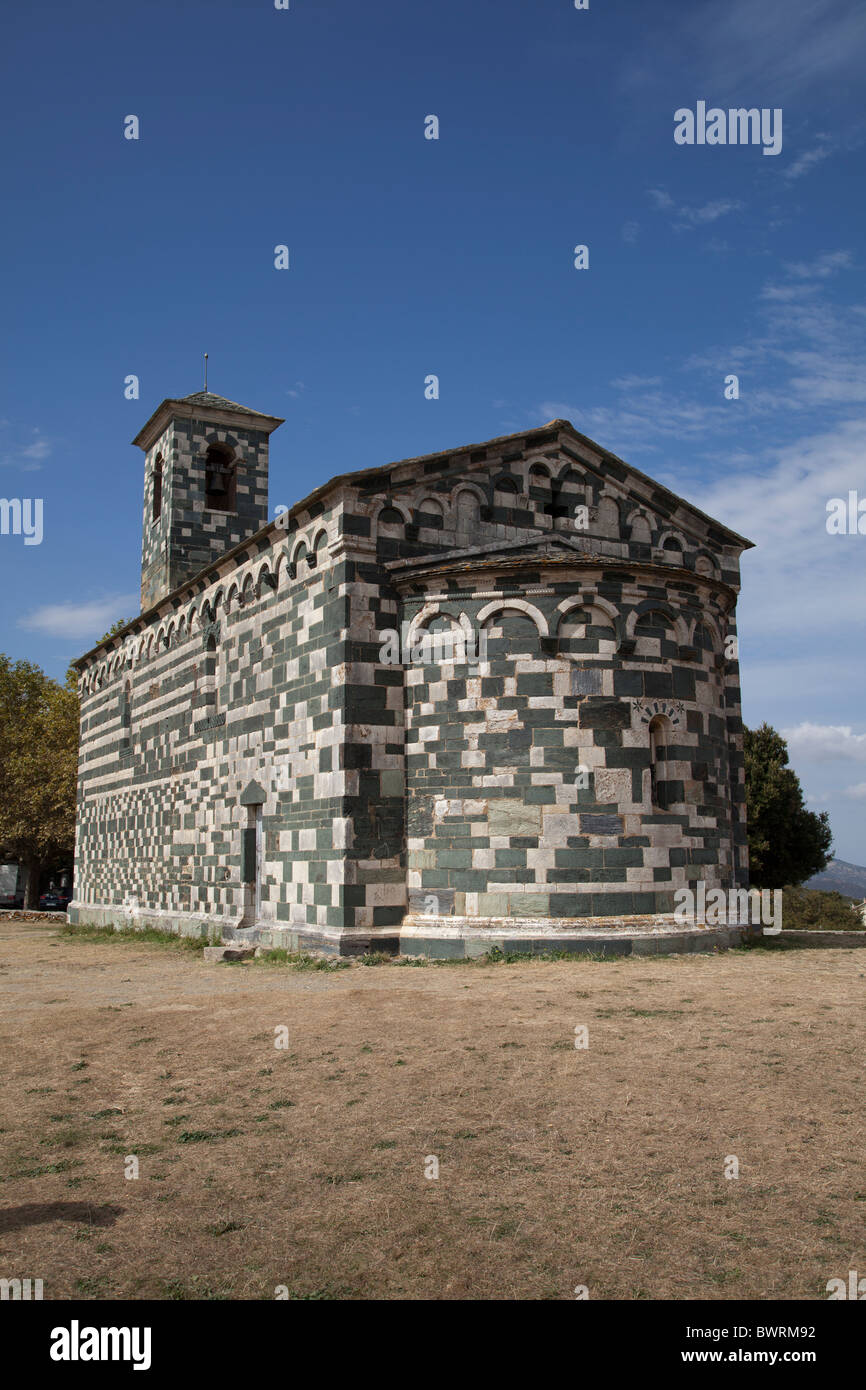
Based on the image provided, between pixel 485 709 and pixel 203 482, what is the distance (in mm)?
14523

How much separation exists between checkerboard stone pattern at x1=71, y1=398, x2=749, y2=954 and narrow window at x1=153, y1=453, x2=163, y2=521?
31.0 feet

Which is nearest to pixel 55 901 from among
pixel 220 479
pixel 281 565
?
pixel 220 479

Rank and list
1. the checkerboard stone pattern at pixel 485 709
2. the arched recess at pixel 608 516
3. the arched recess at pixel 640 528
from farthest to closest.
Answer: the arched recess at pixel 640 528 < the arched recess at pixel 608 516 < the checkerboard stone pattern at pixel 485 709

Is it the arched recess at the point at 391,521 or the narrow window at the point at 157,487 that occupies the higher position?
the narrow window at the point at 157,487

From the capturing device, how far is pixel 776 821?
36594 millimetres

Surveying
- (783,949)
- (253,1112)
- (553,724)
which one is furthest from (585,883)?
(253,1112)

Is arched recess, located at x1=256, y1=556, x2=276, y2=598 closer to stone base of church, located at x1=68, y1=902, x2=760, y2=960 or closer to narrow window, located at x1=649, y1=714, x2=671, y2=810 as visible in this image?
stone base of church, located at x1=68, y1=902, x2=760, y2=960

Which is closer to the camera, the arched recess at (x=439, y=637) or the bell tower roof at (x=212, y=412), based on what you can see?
the arched recess at (x=439, y=637)

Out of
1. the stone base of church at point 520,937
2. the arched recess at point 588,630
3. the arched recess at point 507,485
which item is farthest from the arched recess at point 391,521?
the stone base of church at point 520,937

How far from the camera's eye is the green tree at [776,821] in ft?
119

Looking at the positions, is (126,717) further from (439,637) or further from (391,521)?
(439,637)

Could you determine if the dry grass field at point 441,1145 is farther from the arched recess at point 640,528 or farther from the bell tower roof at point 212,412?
the bell tower roof at point 212,412

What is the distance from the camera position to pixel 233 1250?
4.74 meters

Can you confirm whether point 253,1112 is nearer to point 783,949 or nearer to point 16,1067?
point 16,1067
